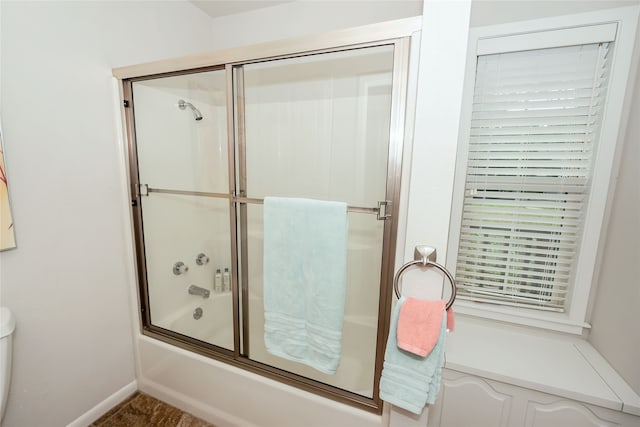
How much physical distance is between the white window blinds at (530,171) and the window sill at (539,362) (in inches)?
7.1

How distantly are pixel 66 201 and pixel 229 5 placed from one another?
1.62 m

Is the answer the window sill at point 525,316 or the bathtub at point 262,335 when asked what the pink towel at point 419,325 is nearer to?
the bathtub at point 262,335

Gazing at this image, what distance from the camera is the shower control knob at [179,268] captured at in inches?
72.8

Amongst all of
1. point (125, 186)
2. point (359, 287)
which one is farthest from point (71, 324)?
point (359, 287)

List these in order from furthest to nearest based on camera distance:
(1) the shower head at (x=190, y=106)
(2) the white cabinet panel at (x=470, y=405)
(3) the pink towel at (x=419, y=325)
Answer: (1) the shower head at (x=190, y=106) → (2) the white cabinet panel at (x=470, y=405) → (3) the pink towel at (x=419, y=325)

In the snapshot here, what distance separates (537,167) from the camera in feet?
4.78

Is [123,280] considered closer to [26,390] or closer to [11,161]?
[26,390]

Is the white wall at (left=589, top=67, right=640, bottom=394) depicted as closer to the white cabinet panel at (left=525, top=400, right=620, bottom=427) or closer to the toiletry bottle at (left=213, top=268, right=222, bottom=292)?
the white cabinet panel at (left=525, top=400, right=620, bottom=427)

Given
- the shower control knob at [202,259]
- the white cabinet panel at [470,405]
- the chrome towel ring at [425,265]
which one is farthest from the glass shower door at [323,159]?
the shower control knob at [202,259]

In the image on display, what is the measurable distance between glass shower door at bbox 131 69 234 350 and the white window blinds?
1463mm

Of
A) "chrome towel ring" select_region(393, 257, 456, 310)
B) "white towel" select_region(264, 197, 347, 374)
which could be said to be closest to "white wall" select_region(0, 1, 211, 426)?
"white towel" select_region(264, 197, 347, 374)

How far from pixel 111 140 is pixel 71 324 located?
0.96m

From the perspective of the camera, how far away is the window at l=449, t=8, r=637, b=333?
132 centimetres

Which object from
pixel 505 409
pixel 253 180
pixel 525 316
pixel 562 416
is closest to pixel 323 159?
pixel 253 180
